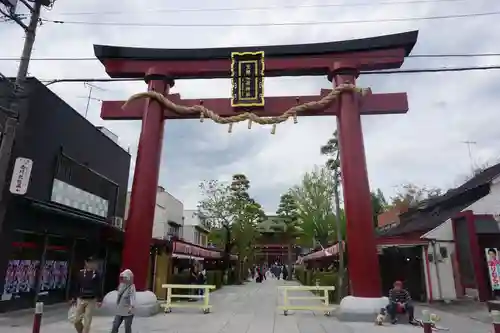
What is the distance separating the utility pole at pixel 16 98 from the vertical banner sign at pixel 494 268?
18372mm

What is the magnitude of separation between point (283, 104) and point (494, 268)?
38.7 feet

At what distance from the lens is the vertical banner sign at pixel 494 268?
15961mm

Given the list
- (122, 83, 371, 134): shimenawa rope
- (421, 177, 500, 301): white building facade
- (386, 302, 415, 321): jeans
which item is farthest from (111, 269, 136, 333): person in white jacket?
(421, 177, 500, 301): white building facade

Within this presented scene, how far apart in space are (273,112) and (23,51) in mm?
8220

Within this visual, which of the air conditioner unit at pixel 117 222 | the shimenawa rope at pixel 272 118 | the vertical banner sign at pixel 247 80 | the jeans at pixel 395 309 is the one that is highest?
the vertical banner sign at pixel 247 80

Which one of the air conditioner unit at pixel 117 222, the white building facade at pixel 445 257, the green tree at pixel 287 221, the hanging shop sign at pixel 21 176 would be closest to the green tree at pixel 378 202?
the green tree at pixel 287 221

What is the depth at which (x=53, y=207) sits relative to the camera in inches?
532

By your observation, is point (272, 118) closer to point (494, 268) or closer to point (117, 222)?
point (117, 222)

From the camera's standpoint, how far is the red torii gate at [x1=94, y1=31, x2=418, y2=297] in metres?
12.3

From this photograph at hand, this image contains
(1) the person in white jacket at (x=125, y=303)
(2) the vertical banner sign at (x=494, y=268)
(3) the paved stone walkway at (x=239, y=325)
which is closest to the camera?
(1) the person in white jacket at (x=125, y=303)

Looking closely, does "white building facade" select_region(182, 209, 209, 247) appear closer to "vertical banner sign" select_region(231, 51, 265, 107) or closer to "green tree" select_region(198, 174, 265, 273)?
"green tree" select_region(198, 174, 265, 273)

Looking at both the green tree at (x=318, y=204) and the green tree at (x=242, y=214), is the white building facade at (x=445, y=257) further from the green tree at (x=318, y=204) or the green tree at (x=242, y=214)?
the green tree at (x=242, y=214)

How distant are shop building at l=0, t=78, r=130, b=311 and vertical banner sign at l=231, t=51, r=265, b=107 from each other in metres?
6.87

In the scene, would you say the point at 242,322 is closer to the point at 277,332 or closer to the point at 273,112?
the point at 277,332
